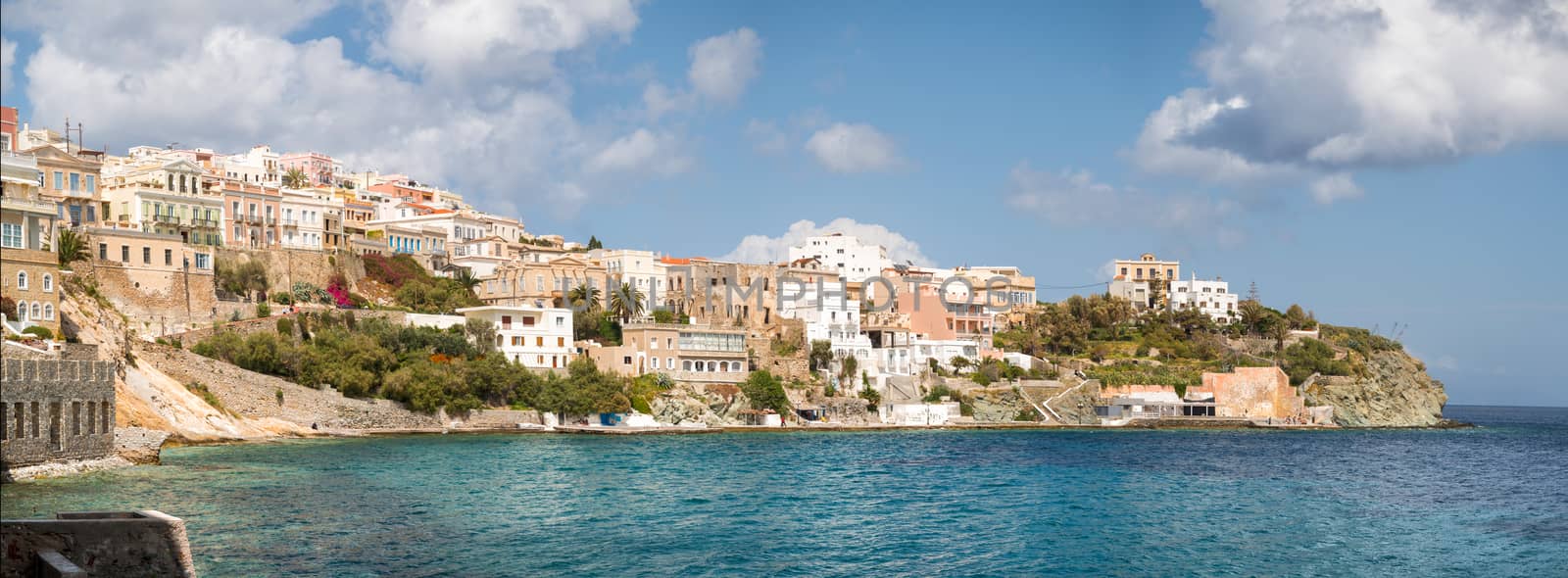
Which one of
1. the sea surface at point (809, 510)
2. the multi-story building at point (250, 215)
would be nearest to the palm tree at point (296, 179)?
the multi-story building at point (250, 215)

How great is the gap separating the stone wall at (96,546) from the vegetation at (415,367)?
37249 millimetres

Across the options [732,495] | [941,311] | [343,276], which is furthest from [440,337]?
[941,311]

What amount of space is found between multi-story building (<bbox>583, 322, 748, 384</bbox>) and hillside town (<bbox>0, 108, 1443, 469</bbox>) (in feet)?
0.40

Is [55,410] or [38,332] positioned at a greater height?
[38,332]

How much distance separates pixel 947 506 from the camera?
109 ft

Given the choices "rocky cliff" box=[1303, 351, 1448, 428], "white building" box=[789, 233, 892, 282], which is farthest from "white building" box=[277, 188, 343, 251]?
"rocky cliff" box=[1303, 351, 1448, 428]

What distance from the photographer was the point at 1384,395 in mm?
87312

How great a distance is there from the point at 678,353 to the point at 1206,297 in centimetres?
5488

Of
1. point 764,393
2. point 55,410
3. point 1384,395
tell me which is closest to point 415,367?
point 764,393

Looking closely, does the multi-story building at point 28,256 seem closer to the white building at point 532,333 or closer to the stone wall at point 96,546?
the white building at point 532,333

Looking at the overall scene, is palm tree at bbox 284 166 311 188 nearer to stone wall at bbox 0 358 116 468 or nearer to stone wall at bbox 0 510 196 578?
stone wall at bbox 0 358 116 468

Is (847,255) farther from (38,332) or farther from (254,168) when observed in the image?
(38,332)

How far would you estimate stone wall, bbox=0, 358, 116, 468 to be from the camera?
26.9 meters

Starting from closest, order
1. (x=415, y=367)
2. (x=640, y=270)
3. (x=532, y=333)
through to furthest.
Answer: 1. (x=415, y=367)
2. (x=532, y=333)
3. (x=640, y=270)
